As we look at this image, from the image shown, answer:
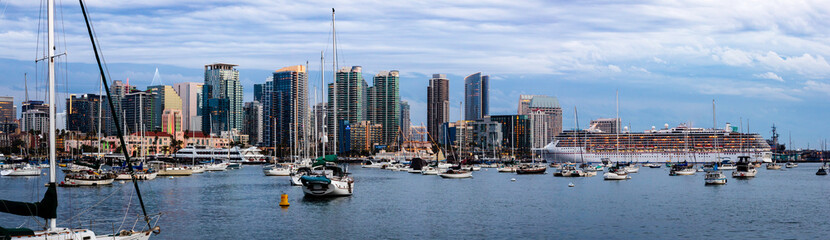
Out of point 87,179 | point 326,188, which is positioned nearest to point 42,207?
point 326,188

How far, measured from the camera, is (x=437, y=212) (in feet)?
205

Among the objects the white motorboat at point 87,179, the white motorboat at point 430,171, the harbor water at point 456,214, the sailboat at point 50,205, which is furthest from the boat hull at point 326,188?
the white motorboat at point 430,171

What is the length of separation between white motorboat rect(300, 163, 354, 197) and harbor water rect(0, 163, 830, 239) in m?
0.95

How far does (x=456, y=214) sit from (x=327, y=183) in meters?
13.4

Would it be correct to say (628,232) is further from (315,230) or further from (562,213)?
(315,230)

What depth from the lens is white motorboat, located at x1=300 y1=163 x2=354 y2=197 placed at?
224 feet

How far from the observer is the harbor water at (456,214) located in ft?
159

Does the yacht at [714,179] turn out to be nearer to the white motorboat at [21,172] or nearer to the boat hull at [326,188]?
the boat hull at [326,188]

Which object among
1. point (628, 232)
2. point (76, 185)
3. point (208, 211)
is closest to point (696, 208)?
point (628, 232)

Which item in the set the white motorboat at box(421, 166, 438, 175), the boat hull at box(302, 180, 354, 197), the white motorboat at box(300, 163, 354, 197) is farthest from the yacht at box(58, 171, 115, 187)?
the white motorboat at box(421, 166, 438, 175)

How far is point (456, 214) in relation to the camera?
60.8 metres

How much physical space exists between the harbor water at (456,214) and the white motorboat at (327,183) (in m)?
0.95

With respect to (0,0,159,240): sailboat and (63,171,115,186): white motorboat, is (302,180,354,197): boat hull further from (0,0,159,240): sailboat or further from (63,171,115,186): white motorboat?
(0,0,159,240): sailboat

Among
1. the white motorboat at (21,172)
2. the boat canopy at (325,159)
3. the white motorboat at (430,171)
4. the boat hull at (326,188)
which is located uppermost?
the boat canopy at (325,159)
